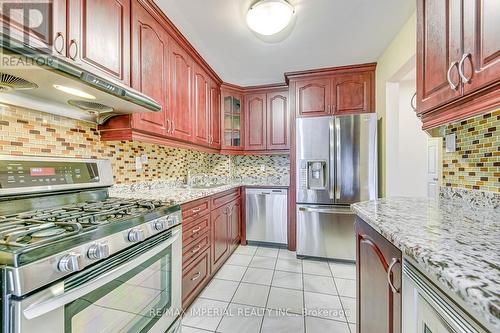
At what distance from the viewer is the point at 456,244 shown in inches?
25.8


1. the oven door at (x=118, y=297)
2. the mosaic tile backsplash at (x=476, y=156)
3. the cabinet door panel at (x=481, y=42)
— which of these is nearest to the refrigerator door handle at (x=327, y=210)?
the mosaic tile backsplash at (x=476, y=156)

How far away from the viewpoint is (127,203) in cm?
134

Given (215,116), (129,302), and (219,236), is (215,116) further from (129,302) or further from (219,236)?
(129,302)

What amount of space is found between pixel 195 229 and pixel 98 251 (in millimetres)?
1030

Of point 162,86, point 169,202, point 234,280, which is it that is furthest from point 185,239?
point 162,86

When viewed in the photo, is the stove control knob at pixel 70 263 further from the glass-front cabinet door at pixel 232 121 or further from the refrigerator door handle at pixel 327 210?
the glass-front cabinet door at pixel 232 121

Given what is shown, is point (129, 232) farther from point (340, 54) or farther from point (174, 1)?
point (340, 54)

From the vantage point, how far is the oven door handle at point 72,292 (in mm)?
652

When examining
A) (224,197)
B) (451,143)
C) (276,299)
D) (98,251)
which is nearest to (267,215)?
(224,197)

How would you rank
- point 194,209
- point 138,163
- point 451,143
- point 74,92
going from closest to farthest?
point 74,92 → point 451,143 → point 194,209 → point 138,163

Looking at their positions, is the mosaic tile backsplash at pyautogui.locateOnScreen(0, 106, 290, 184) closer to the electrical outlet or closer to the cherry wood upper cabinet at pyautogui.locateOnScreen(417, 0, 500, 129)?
the electrical outlet

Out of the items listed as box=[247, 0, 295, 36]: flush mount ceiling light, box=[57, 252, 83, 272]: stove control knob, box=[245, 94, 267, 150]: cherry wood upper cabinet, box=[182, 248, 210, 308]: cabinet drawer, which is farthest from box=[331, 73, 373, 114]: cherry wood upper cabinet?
box=[57, 252, 83, 272]: stove control knob

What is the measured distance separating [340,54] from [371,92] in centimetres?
64

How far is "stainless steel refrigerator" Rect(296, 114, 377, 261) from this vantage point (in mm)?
2504
